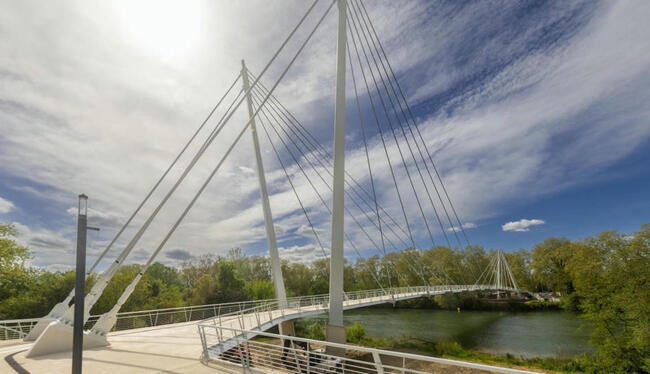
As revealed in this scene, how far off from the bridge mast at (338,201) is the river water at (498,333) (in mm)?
18234

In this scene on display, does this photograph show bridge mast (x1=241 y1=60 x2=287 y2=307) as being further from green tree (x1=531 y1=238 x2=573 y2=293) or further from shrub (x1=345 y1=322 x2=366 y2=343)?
green tree (x1=531 y1=238 x2=573 y2=293)

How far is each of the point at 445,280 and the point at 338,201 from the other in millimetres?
56537

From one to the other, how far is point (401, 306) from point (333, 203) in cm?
5275

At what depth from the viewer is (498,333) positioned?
1255 inches

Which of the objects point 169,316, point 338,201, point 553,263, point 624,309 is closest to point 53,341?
point 338,201

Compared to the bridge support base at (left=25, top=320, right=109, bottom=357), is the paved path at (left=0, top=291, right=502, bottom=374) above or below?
below

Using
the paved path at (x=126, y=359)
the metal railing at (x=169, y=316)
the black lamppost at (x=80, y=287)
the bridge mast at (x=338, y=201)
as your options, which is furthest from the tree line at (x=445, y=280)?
the black lamppost at (x=80, y=287)

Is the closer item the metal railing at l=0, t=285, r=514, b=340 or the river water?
the metal railing at l=0, t=285, r=514, b=340

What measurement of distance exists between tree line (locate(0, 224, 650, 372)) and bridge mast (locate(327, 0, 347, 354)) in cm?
1199

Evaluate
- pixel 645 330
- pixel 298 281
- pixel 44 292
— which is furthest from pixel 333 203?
pixel 298 281

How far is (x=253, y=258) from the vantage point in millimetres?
59781

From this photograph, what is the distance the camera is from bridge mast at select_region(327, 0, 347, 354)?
11073 mm

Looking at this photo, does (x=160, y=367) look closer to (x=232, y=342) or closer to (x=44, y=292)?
(x=232, y=342)

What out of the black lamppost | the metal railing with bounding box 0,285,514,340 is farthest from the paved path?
the black lamppost
